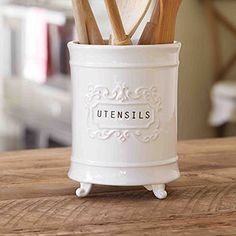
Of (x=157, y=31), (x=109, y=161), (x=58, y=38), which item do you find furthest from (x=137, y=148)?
(x=58, y=38)

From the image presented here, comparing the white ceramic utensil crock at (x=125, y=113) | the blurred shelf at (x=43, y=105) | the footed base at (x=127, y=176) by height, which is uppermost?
the white ceramic utensil crock at (x=125, y=113)

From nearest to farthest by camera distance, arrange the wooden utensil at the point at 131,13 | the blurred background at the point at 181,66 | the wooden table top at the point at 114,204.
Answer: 1. the wooden table top at the point at 114,204
2. the wooden utensil at the point at 131,13
3. the blurred background at the point at 181,66

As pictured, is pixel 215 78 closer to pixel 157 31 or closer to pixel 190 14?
pixel 190 14

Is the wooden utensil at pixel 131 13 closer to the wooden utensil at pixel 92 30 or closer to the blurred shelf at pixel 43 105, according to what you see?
the wooden utensil at pixel 92 30

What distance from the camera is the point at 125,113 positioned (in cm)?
84

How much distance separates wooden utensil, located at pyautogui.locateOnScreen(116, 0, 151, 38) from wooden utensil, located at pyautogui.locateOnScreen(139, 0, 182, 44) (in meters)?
0.01

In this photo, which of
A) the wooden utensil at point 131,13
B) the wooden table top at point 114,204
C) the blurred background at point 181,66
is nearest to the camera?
the wooden table top at point 114,204

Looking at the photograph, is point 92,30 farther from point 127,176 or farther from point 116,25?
point 127,176

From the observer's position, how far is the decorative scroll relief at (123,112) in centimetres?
83

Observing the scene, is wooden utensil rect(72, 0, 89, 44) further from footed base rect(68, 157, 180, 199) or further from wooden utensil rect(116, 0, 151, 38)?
footed base rect(68, 157, 180, 199)

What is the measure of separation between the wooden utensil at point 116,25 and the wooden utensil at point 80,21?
1.6 inches

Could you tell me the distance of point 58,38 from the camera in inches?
126

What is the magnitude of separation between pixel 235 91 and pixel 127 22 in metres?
2.08

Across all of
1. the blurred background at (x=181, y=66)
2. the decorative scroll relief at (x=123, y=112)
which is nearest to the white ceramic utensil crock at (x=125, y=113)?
the decorative scroll relief at (x=123, y=112)
